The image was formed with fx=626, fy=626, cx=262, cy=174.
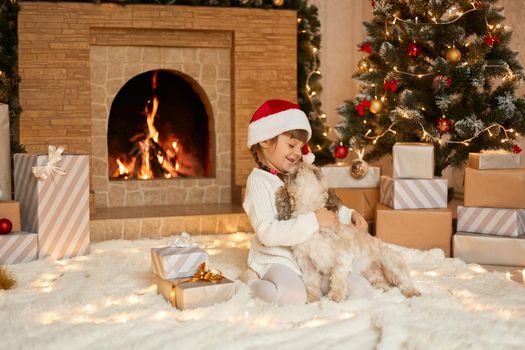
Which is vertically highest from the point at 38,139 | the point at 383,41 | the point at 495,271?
the point at 383,41

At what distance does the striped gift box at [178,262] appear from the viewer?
2508 mm

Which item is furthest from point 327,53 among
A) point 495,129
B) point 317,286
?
point 317,286

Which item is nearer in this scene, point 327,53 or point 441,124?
point 441,124

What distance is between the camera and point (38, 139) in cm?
434

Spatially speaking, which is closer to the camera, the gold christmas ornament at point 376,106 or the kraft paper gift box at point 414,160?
the kraft paper gift box at point 414,160

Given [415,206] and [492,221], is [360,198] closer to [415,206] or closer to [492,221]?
[415,206]

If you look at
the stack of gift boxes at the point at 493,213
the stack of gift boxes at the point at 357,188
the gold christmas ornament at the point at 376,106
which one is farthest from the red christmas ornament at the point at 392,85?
the stack of gift boxes at the point at 493,213

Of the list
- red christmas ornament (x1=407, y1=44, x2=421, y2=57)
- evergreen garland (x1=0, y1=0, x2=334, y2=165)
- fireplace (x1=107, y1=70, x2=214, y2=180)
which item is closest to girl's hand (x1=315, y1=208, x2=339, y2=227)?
red christmas ornament (x1=407, y1=44, x2=421, y2=57)

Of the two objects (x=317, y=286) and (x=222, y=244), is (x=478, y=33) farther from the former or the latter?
(x=317, y=286)

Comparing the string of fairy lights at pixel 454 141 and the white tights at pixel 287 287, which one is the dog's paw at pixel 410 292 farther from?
the string of fairy lights at pixel 454 141

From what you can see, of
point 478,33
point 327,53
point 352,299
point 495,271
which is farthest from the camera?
point 327,53

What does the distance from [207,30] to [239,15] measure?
0.88ft

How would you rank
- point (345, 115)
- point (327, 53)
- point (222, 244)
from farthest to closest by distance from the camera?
point (327, 53) → point (345, 115) → point (222, 244)

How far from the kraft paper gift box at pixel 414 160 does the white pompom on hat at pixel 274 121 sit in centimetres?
113
